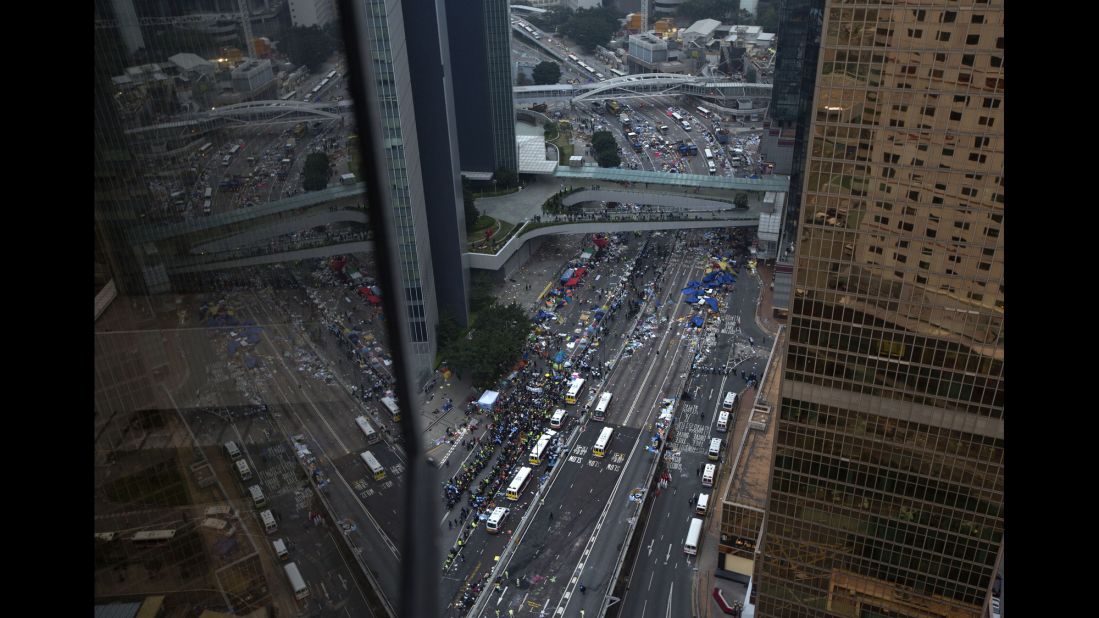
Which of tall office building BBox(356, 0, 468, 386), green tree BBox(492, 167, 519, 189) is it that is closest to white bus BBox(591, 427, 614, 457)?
tall office building BBox(356, 0, 468, 386)

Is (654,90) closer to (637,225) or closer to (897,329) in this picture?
(637,225)

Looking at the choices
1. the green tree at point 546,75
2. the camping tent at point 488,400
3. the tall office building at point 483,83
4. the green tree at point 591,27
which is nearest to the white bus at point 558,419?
the camping tent at point 488,400

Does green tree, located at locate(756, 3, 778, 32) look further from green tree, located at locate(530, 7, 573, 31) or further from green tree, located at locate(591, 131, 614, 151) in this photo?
green tree, located at locate(591, 131, 614, 151)

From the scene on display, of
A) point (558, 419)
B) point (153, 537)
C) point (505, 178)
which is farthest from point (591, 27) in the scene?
point (153, 537)

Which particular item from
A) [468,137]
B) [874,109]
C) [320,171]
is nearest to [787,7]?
[468,137]

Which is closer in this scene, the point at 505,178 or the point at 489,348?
the point at 489,348

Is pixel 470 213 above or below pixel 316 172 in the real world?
below
